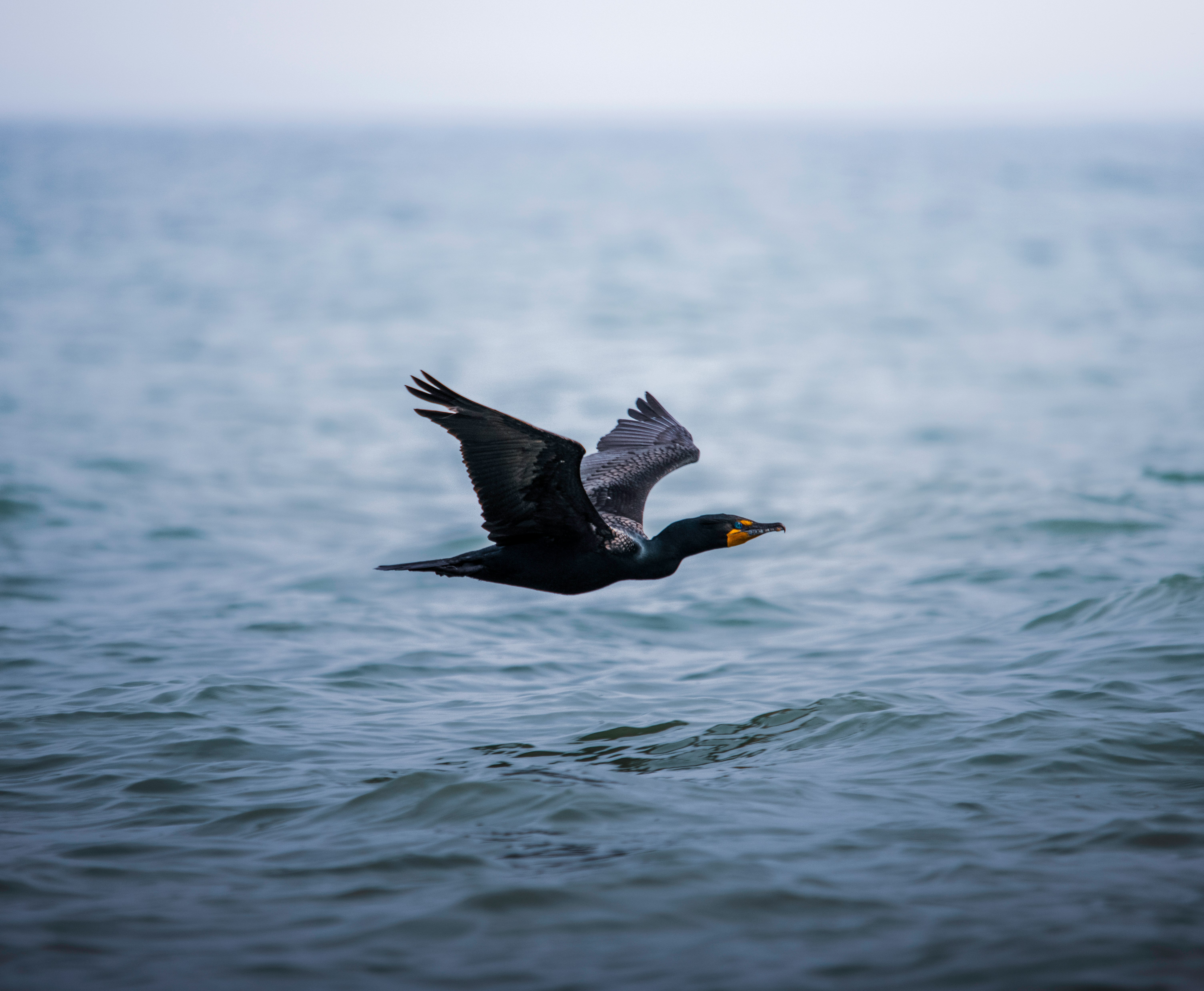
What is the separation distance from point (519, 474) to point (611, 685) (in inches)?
94.0

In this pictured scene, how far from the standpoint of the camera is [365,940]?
168 inches

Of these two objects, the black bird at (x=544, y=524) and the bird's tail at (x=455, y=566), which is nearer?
the black bird at (x=544, y=524)

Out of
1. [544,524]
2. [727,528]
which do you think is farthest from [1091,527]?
[544,524]

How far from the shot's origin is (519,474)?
550 centimetres

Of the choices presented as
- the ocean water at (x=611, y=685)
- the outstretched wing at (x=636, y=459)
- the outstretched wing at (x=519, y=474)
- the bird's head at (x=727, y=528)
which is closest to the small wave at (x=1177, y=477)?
the ocean water at (x=611, y=685)

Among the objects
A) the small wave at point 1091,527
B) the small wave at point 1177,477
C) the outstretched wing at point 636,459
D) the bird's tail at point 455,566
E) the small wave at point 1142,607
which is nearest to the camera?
the bird's tail at point 455,566

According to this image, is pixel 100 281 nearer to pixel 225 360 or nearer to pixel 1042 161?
pixel 225 360

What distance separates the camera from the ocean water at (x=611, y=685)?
14.2 feet

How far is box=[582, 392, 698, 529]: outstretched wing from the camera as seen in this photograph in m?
7.05

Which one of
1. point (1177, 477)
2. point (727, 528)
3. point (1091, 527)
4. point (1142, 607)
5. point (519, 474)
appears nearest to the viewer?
point (519, 474)

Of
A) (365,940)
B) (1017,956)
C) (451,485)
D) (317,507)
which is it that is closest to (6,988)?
(365,940)

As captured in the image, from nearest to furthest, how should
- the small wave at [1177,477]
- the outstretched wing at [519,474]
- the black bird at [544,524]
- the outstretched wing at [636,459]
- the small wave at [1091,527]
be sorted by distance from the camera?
the outstretched wing at [519,474]
the black bird at [544,524]
the outstretched wing at [636,459]
the small wave at [1091,527]
the small wave at [1177,477]

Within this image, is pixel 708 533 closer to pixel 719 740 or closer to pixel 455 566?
pixel 719 740

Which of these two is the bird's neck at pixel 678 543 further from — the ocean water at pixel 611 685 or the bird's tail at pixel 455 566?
the ocean water at pixel 611 685
